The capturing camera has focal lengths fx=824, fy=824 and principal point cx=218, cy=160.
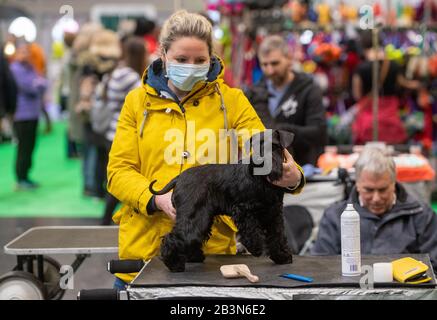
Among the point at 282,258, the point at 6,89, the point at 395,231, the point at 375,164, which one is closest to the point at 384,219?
the point at 395,231

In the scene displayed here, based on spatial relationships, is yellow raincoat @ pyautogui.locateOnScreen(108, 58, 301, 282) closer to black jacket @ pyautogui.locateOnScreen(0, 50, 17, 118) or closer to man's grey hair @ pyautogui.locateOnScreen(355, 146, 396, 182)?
man's grey hair @ pyautogui.locateOnScreen(355, 146, 396, 182)

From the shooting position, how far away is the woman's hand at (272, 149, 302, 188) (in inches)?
94.3

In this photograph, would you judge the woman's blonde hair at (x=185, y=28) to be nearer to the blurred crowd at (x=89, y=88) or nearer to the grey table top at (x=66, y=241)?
the grey table top at (x=66, y=241)

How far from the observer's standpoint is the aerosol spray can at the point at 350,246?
249cm

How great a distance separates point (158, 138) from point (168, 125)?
51 millimetres

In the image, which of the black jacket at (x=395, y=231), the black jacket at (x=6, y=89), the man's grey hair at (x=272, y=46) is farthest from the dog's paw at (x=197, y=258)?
the black jacket at (x=6, y=89)

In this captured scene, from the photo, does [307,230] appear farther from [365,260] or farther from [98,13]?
[98,13]

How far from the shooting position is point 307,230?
438 cm

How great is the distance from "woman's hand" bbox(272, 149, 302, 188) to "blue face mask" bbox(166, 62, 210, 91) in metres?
0.37

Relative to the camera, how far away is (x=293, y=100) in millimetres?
4742

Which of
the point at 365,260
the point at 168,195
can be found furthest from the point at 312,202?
the point at 168,195

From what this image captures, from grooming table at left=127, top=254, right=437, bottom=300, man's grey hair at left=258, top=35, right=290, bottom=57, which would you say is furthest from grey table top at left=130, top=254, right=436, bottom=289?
man's grey hair at left=258, top=35, right=290, bottom=57

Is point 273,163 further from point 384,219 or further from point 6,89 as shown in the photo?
point 6,89
